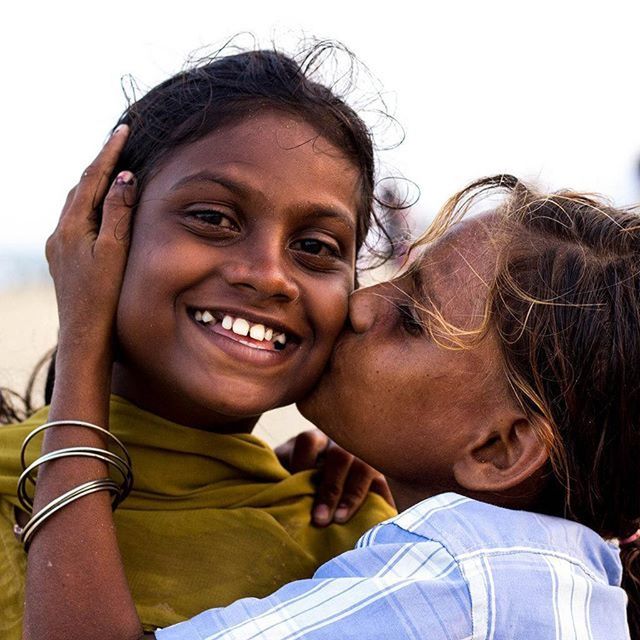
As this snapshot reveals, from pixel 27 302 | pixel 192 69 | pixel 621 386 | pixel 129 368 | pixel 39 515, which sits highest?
pixel 192 69

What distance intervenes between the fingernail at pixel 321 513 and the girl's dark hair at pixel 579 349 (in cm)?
64

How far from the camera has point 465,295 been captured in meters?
2.08

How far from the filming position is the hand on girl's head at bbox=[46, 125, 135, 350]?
7.16ft

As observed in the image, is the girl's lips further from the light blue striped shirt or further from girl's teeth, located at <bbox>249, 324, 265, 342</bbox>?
the light blue striped shirt

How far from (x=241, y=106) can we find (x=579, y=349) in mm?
1006

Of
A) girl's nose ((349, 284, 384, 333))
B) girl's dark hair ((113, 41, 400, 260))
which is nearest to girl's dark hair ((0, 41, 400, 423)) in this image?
girl's dark hair ((113, 41, 400, 260))

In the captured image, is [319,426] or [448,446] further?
[319,426]

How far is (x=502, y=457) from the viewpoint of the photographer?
2.02m

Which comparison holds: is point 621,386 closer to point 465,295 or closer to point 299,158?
point 465,295

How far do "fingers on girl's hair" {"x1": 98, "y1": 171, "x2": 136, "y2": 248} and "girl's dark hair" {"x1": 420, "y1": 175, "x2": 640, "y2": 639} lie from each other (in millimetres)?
897

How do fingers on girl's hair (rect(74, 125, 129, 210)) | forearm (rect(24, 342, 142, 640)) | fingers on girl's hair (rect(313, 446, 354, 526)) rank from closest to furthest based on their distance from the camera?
forearm (rect(24, 342, 142, 640))
fingers on girl's hair (rect(74, 125, 129, 210))
fingers on girl's hair (rect(313, 446, 354, 526))

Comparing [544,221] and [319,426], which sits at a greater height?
[544,221]

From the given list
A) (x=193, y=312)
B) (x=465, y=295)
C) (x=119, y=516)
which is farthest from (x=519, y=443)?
(x=119, y=516)

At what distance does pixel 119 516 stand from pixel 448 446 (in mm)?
813
